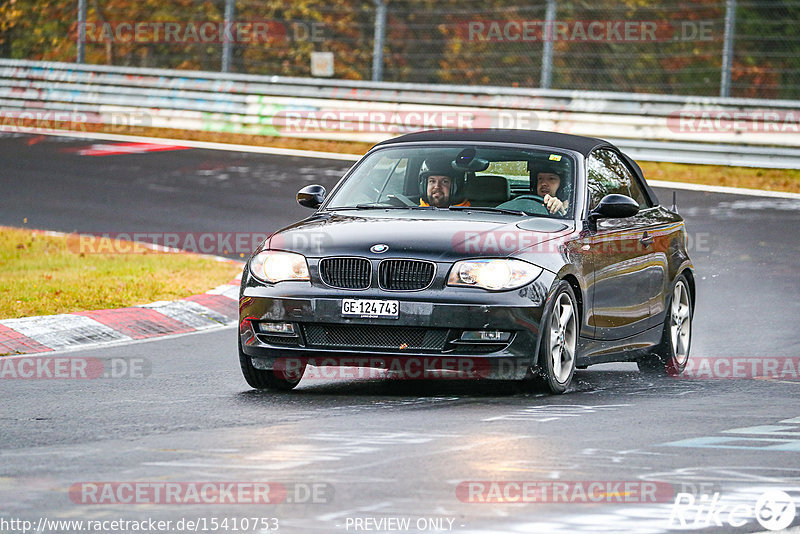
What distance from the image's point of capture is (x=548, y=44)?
924 inches

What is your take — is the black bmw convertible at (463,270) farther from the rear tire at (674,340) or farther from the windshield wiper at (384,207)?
the rear tire at (674,340)

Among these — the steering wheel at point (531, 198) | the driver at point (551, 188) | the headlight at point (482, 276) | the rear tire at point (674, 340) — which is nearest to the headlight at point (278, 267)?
the headlight at point (482, 276)

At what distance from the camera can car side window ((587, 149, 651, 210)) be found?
9.93 metres

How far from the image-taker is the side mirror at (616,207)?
9.48m

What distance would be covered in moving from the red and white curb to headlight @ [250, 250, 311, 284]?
2.51m

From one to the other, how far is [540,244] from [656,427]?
148 cm

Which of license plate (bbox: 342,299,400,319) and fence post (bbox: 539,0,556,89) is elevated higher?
fence post (bbox: 539,0,556,89)

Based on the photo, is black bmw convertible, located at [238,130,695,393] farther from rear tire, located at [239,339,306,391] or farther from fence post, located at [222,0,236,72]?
fence post, located at [222,0,236,72]

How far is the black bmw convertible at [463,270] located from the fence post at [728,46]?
41.5ft

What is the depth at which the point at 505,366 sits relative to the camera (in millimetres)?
8586

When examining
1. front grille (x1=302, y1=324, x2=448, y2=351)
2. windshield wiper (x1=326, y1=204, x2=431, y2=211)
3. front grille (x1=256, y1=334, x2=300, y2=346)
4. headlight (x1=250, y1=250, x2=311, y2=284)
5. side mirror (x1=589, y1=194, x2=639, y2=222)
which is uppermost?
side mirror (x1=589, y1=194, x2=639, y2=222)

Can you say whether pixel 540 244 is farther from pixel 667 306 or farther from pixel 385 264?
pixel 667 306

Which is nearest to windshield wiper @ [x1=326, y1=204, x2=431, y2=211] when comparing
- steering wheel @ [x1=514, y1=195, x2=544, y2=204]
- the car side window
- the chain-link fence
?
steering wheel @ [x1=514, y1=195, x2=544, y2=204]

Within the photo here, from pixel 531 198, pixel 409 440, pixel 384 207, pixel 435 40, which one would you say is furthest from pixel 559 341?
pixel 435 40
